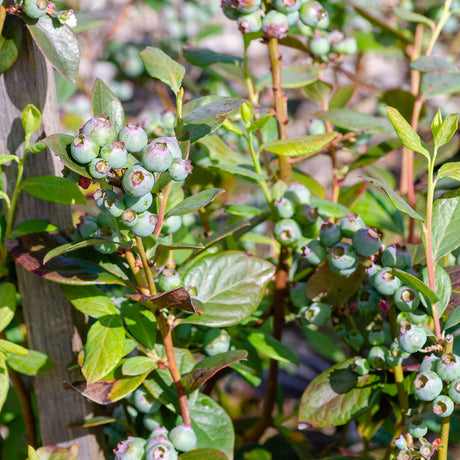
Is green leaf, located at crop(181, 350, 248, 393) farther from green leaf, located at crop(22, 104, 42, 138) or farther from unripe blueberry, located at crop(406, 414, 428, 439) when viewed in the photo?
green leaf, located at crop(22, 104, 42, 138)

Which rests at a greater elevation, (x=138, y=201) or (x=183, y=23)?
(x=138, y=201)

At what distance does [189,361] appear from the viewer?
83 cm

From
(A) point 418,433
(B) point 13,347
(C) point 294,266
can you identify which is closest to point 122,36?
(C) point 294,266

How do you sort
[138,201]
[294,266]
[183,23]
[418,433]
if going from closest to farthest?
[138,201] → [418,433] → [294,266] → [183,23]

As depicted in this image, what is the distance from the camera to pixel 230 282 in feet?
2.75

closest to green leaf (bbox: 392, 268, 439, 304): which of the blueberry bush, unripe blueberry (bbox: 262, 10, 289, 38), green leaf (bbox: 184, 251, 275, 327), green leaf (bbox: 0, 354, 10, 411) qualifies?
the blueberry bush

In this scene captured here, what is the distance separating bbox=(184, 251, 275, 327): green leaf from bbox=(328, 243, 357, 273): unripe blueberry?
3.6 inches

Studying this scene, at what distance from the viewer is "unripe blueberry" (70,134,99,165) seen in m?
0.58

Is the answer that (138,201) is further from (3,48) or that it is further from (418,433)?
(418,433)

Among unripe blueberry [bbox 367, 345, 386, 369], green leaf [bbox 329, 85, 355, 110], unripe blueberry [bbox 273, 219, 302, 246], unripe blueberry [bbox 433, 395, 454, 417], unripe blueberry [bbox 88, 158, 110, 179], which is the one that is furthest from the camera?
green leaf [bbox 329, 85, 355, 110]

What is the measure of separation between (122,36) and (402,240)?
214 cm

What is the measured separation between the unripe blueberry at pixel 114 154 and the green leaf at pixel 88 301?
0.82 ft

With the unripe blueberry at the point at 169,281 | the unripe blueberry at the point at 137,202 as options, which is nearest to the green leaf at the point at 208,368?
the unripe blueberry at the point at 169,281

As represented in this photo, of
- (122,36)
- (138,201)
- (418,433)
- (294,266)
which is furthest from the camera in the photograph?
(122,36)
